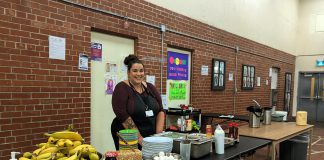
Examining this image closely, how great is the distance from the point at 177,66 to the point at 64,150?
11.6 ft

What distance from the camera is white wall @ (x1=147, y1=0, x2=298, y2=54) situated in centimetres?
526

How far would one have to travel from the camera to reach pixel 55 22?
2.99 m

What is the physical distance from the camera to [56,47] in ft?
9.85

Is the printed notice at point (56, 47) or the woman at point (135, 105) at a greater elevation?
the printed notice at point (56, 47)

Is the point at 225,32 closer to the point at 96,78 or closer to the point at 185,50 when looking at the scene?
Result: the point at 185,50

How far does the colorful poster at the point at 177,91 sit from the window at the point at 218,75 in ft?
2.96

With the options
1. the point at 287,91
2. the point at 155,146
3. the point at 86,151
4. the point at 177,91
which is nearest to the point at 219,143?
the point at 155,146

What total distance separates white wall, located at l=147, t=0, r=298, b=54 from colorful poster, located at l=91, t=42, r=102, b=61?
3.95 feet

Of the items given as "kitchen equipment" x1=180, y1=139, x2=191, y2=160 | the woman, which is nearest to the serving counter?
"kitchen equipment" x1=180, y1=139, x2=191, y2=160

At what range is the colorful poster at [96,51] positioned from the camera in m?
3.49

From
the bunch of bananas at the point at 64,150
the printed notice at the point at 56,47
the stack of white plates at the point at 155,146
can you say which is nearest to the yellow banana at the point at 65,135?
the bunch of bananas at the point at 64,150

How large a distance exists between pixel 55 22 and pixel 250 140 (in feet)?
7.90

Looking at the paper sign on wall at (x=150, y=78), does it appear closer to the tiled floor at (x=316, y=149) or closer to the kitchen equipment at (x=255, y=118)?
the kitchen equipment at (x=255, y=118)

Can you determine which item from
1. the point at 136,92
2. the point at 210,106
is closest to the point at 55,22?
the point at 136,92
